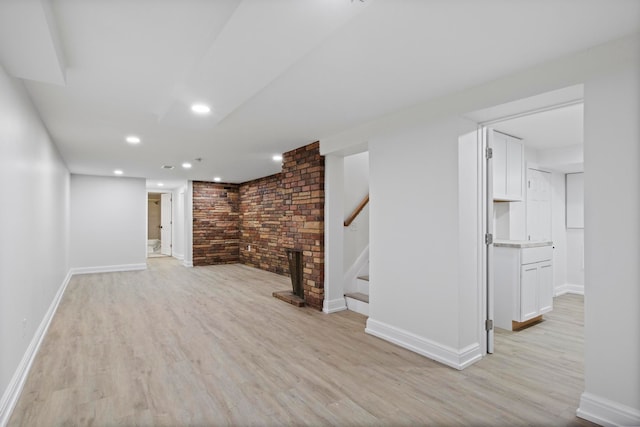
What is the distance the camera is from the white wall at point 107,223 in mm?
7180

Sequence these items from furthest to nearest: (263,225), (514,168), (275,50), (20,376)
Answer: (263,225) → (514,168) → (20,376) → (275,50)

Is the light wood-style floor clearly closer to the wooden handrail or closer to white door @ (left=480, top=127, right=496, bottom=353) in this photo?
white door @ (left=480, top=127, right=496, bottom=353)

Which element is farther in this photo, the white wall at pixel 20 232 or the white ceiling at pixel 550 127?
the white ceiling at pixel 550 127

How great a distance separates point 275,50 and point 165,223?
10459mm

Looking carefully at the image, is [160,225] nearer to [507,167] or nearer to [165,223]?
[165,223]

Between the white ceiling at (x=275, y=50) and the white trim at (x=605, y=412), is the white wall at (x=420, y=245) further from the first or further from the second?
the white trim at (x=605, y=412)

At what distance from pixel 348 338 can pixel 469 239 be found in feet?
4.85

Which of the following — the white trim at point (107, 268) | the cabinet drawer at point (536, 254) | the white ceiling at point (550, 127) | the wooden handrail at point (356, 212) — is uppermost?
the white ceiling at point (550, 127)

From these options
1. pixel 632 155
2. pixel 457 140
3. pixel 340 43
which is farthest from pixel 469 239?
pixel 340 43

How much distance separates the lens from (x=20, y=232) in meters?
2.44

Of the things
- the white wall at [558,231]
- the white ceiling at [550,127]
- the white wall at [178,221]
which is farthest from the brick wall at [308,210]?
the white wall at [178,221]

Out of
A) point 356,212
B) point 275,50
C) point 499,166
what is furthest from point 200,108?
point 499,166

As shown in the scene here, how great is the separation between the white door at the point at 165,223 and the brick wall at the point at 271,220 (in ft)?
9.93

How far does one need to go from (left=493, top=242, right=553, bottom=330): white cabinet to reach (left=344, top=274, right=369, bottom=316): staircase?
4.73ft
